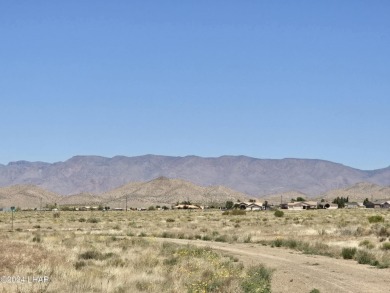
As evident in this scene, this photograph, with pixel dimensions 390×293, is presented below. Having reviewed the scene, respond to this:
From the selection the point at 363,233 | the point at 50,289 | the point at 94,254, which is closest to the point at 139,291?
the point at 50,289

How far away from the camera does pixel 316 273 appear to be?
79.9 ft

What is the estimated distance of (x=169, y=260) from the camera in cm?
2619

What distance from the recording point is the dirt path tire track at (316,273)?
20.8 m

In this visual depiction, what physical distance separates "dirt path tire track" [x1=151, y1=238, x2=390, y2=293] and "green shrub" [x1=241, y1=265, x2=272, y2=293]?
422 millimetres

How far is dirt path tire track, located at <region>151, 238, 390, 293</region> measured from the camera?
2075cm

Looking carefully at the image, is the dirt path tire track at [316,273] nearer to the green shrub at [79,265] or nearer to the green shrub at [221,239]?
the green shrub at [79,265]

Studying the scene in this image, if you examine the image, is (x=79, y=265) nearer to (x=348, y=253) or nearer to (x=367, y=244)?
(x=348, y=253)

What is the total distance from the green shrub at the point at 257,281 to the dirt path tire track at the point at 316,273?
422 millimetres

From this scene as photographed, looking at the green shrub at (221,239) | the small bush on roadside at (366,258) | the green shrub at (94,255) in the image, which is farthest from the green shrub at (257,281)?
the green shrub at (221,239)

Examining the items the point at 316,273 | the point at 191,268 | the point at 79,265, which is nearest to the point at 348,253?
the point at 316,273

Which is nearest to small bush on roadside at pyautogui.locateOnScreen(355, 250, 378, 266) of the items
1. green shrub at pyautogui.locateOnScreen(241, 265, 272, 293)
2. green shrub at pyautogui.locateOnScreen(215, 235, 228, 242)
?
green shrub at pyautogui.locateOnScreen(241, 265, 272, 293)

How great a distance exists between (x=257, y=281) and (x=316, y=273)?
5652 millimetres

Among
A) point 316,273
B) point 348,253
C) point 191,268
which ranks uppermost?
point 348,253

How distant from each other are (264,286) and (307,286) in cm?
275
